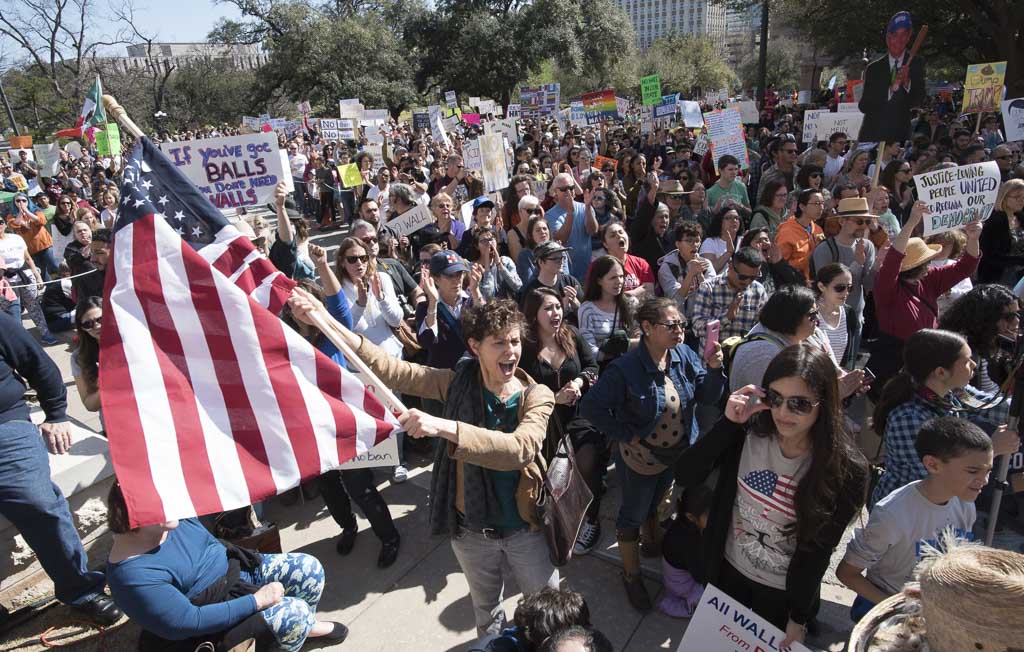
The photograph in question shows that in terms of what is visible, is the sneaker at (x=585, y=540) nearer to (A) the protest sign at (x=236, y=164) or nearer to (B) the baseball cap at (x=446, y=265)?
(B) the baseball cap at (x=446, y=265)

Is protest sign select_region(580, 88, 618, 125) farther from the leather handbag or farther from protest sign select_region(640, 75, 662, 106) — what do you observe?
the leather handbag

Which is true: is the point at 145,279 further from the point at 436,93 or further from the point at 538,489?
the point at 436,93

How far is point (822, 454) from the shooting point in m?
2.24

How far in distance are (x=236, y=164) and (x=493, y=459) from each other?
11.7 ft

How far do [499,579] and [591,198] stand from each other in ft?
16.5

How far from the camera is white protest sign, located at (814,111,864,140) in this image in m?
11.1

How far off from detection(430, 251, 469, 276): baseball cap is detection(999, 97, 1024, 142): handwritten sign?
9815 millimetres

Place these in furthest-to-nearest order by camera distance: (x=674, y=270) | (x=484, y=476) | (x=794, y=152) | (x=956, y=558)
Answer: (x=794, y=152) → (x=674, y=270) → (x=484, y=476) → (x=956, y=558)

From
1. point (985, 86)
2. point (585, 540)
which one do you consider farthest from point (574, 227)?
point (985, 86)

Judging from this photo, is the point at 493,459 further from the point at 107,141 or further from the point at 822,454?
the point at 107,141

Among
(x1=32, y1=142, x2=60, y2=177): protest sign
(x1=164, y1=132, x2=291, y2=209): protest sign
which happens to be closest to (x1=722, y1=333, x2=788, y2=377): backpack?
(x1=164, y1=132, x2=291, y2=209): protest sign

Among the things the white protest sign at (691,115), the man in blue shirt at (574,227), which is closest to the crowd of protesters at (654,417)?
the man in blue shirt at (574,227)

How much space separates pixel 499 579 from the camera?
2896mm

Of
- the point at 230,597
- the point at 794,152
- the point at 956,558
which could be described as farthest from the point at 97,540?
the point at 794,152
